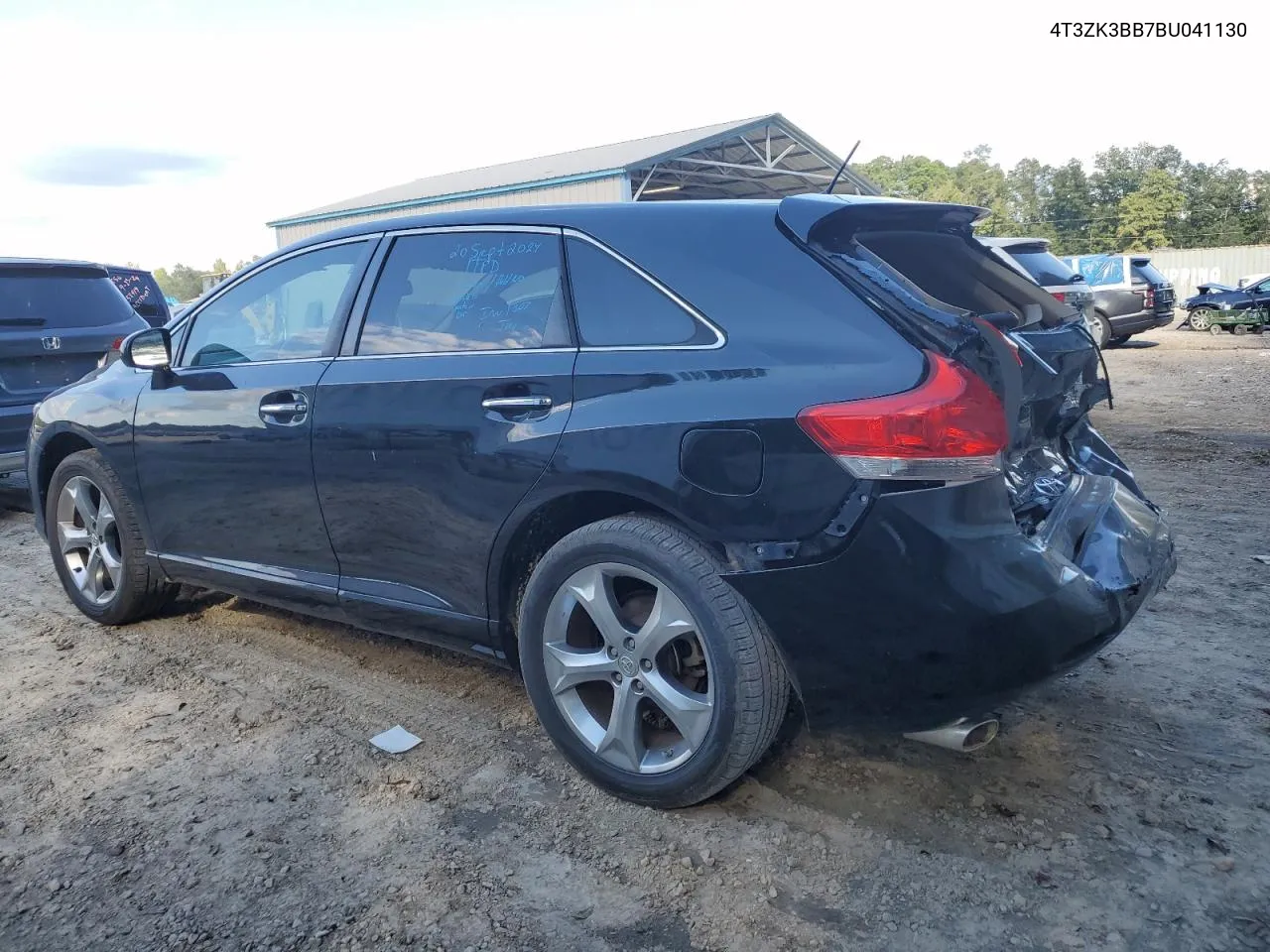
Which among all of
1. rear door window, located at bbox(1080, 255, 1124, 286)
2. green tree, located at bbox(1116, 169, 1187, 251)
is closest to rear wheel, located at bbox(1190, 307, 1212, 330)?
rear door window, located at bbox(1080, 255, 1124, 286)

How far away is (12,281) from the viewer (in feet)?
21.9

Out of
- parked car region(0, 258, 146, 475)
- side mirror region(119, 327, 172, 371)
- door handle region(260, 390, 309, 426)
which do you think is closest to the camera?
door handle region(260, 390, 309, 426)

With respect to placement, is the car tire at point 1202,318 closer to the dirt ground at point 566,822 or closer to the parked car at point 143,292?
the parked car at point 143,292

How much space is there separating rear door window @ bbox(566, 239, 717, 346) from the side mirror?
202cm

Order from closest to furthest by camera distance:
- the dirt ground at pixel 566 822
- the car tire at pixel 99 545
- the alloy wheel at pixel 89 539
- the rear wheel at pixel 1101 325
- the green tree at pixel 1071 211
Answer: the dirt ground at pixel 566 822 < the car tire at pixel 99 545 < the alloy wheel at pixel 89 539 < the rear wheel at pixel 1101 325 < the green tree at pixel 1071 211

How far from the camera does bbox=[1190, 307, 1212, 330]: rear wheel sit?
21.7 metres

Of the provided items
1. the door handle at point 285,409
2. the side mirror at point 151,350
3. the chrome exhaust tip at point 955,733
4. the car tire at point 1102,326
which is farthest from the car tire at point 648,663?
the car tire at point 1102,326

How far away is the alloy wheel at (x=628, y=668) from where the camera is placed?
102 inches

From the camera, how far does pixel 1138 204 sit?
68438 mm

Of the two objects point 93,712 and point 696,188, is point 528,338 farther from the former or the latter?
point 696,188

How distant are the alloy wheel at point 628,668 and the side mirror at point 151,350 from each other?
7.33 feet

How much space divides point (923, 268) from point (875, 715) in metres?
1.24

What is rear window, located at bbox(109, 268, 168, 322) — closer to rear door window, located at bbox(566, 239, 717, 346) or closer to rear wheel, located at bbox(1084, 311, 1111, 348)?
rear door window, located at bbox(566, 239, 717, 346)

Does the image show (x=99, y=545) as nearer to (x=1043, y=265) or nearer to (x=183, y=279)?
(x=1043, y=265)
